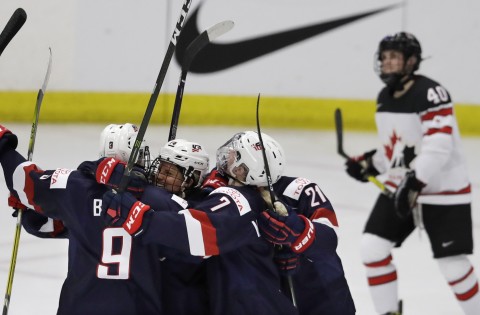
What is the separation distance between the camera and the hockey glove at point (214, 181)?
10.5 feet

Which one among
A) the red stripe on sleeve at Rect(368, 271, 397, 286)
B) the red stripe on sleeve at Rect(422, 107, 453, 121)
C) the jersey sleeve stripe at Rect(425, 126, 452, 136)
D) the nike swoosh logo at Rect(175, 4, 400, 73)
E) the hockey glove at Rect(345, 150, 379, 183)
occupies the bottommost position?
the red stripe on sleeve at Rect(368, 271, 397, 286)

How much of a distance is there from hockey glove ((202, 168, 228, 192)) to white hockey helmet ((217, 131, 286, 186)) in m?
0.03

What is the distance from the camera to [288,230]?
9.89ft

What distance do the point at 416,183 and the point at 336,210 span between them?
1.79m

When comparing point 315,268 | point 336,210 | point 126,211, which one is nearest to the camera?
point 126,211

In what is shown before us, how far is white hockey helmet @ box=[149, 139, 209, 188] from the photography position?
10.2 ft

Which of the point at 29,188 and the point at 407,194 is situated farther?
the point at 407,194

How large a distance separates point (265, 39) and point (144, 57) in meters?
0.90

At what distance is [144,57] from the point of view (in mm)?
8117

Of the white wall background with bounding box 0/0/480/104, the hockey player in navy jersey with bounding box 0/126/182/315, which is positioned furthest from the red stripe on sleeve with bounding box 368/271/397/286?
the white wall background with bounding box 0/0/480/104

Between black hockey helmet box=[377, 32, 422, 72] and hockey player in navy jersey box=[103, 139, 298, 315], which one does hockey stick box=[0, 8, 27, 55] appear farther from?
black hockey helmet box=[377, 32, 422, 72]

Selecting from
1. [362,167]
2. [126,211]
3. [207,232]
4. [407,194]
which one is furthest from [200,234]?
[362,167]

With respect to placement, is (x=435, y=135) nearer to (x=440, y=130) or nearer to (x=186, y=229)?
(x=440, y=130)

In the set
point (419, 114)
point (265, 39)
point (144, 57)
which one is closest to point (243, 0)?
point (265, 39)
